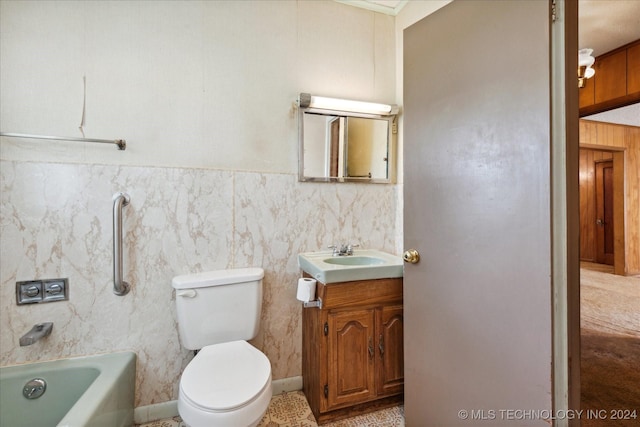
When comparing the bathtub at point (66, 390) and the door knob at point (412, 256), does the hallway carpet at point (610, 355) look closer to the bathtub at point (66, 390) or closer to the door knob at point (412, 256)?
the door knob at point (412, 256)

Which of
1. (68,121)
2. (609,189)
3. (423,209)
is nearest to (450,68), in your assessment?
(423,209)

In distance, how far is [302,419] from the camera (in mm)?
1577

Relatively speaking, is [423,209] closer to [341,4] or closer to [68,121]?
[341,4]

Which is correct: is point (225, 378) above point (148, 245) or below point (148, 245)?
below

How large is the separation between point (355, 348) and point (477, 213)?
99 centimetres

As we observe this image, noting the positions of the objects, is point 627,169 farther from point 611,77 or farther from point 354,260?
point 354,260

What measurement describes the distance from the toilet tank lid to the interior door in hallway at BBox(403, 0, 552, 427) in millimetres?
863

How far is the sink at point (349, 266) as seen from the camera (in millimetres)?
1459

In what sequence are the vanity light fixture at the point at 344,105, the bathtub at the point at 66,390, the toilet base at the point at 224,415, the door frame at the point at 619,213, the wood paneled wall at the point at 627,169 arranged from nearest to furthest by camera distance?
the toilet base at the point at 224,415
the bathtub at the point at 66,390
the vanity light fixture at the point at 344,105
the wood paneled wall at the point at 627,169
the door frame at the point at 619,213

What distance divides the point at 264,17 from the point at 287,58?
11.0 inches

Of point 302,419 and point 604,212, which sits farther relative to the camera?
point 604,212

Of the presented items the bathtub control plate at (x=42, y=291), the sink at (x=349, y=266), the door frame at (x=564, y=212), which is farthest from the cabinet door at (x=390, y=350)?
the bathtub control plate at (x=42, y=291)

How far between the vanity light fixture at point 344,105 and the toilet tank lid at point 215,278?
43.6 inches

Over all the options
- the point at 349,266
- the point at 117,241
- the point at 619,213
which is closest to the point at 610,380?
the point at 349,266
